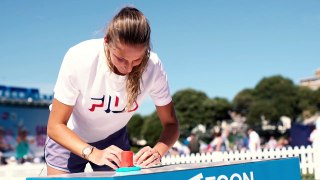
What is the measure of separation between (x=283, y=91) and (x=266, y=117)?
447 centimetres

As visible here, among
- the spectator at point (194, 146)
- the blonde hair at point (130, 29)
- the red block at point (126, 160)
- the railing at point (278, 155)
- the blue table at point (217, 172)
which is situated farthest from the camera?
the spectator at point (194, 146)

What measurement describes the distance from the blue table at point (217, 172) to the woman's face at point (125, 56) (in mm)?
A: 599

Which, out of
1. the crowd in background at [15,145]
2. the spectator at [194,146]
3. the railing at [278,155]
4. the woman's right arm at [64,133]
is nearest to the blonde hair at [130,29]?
the woman's right arm at [64,133]

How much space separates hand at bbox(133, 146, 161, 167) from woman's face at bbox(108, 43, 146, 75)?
397 mm

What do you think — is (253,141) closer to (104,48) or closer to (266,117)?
(104,48)

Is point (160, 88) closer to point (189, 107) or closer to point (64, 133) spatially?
point (64, 133)

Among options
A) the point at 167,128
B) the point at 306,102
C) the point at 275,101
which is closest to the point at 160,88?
the point at 167,128

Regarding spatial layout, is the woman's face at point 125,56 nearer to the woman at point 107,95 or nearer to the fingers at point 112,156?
the woman at point 107,95

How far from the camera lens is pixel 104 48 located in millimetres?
2406

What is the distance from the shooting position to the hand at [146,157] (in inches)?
80.8

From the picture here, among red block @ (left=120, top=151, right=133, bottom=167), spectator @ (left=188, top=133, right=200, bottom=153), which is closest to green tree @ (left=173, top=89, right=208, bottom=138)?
spectator @ (left=188, top=133, right=200, bottom=153)

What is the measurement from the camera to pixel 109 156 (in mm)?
2016

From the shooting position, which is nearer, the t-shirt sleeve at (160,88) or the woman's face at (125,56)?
the woman's face at (125,56)

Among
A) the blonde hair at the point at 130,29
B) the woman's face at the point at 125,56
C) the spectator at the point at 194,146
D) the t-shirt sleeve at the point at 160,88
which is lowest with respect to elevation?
the spectator at the point at 194,146
